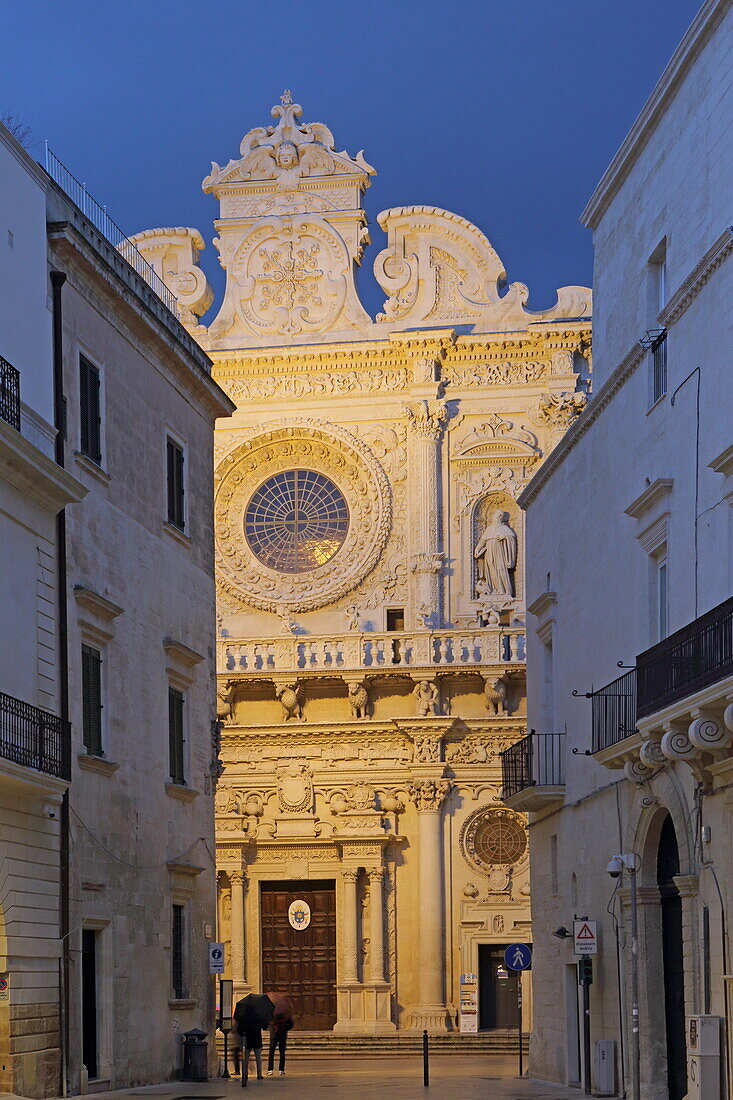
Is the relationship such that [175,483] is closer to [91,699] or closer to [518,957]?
[91,699]

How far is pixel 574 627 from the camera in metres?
25.9

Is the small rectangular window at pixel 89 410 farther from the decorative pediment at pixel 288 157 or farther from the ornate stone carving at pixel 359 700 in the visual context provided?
the decorative pediment at pixel 288 157

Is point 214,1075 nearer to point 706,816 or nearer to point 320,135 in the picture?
point 706,816

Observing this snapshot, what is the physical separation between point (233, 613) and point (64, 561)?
21.3 meters

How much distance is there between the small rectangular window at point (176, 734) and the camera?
2613 centimetres

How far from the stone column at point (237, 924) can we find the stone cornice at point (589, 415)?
535 inches

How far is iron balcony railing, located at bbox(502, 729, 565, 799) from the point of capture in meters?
26.8

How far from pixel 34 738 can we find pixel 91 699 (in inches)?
133

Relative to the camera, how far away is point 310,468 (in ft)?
144

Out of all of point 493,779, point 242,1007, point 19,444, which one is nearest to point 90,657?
point 19,444

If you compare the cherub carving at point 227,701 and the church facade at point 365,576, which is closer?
the church facade at point 365,576

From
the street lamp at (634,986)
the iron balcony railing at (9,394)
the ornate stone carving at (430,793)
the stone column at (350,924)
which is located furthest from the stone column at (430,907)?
the iron balcony railing at (9,394)

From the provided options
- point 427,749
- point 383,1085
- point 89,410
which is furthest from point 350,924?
point 89,410

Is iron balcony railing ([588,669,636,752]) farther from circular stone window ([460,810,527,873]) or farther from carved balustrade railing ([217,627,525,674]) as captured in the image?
circular stone window ([460,810,527,873])
